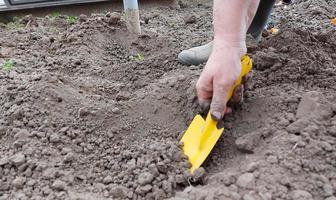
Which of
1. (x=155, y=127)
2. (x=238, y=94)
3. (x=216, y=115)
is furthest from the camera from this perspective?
(x=155, y=127)

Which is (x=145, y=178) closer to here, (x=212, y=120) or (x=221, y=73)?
(x=212, y=120)

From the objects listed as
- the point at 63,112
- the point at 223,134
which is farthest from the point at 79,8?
the point at 223,134

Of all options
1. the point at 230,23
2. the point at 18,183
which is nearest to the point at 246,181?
the point at 230,23

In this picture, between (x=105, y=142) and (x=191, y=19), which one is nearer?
(x=105, y=142)

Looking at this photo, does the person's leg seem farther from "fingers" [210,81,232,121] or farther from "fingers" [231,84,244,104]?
"fingers" [210,81,232,121]

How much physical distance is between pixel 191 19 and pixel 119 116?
5.82 ft

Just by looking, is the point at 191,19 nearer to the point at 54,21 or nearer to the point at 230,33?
the point at 54,21

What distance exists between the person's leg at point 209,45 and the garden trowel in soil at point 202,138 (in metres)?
0.78

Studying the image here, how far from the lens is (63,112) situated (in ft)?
6.50

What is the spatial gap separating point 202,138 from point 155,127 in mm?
298

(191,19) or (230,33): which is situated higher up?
(230,33)

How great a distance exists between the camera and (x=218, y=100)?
5.13 ft

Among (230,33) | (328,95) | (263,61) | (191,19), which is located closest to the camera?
(230,33)

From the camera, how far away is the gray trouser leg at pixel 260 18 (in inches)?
105
